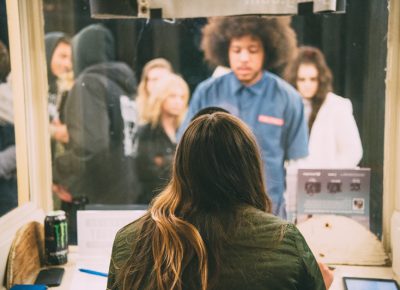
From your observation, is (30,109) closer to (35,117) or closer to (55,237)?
(35,117)

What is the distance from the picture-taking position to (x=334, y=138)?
2.07 m

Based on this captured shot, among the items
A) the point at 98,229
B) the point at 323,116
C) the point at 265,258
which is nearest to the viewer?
the point at 265,258

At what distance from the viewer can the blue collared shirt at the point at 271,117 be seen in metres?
2.08

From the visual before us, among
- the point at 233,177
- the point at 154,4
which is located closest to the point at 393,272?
the point at 233,177

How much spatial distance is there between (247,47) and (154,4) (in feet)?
1.59

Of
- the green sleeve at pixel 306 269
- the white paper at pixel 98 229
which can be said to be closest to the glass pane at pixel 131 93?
the white paper at pixel 98 229

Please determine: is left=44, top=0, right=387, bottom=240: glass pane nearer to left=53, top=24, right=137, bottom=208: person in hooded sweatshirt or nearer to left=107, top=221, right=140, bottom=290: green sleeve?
left=53, top=24, right=137, bottom=208: person in hooded sweatshirt

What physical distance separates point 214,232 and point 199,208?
0.08 meters

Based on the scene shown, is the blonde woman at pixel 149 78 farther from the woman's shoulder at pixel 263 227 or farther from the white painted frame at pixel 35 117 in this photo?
the woman's shoulder at pixel 263 227

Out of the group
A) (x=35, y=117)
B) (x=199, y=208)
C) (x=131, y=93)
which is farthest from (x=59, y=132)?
(x=199, y=208)

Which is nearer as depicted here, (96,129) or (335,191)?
(335,191)

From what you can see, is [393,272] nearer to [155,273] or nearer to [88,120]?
[155,273]

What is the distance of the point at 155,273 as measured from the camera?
1.07 m

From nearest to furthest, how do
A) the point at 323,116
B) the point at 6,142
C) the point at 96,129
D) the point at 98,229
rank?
the point at 6,142 → the point at 98,229 → the point at 323,116 → the point at 96,129
